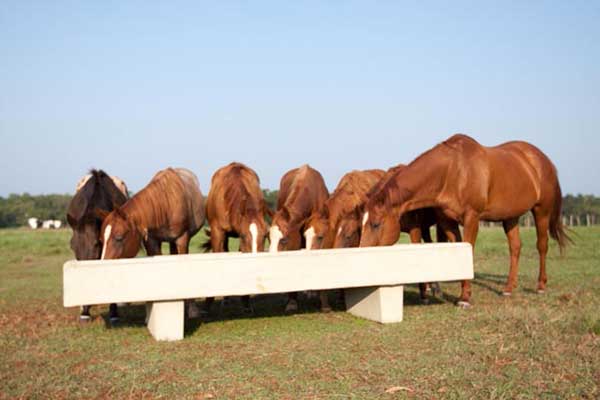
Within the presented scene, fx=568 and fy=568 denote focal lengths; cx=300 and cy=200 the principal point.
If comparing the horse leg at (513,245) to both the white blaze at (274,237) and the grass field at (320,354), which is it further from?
the white blaze at (274,237)

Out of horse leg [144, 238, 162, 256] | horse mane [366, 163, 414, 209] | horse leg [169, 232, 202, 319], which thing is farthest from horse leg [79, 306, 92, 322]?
horse mane [366, 163, 414, 209]

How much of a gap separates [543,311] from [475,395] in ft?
10.4

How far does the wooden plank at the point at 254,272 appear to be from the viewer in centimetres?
556

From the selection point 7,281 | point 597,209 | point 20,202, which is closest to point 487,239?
point 7,281

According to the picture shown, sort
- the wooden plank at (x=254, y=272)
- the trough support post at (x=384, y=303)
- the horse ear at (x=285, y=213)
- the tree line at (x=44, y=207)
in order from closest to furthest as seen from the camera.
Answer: the wooden plank at (x=254, y=272) < the trough support post at (x=384, y=303) < the horse ear at (x=285, y=213) < the tree line at (x=44, y=207)

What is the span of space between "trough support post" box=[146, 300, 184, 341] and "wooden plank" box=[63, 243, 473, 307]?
154 millimetres

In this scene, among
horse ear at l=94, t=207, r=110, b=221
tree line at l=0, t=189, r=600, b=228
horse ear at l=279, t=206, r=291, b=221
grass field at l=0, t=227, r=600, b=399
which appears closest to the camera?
grass field at l=0, t=227, r=600, b=399

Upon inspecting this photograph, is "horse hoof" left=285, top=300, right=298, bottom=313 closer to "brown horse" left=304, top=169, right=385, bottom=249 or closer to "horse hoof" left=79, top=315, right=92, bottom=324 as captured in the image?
"brown horse" left=304, top=169, right=385, bottom=249

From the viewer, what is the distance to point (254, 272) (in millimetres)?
6066

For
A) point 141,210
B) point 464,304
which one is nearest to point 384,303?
point 464,304

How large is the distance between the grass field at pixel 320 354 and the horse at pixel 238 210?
3.27ft

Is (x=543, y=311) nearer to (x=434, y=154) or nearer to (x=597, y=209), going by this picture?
(x=434, y=154)

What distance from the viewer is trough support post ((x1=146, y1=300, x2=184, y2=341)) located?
5.86 meters

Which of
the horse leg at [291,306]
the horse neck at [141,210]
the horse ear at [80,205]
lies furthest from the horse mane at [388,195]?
the horse ear at [80,205]
